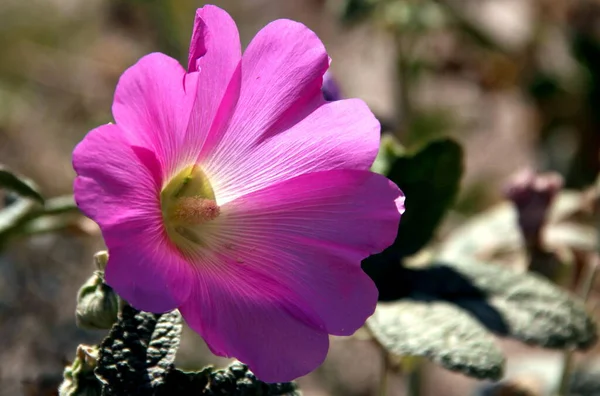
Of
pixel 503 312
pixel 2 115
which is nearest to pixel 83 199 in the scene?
pixel 503 312

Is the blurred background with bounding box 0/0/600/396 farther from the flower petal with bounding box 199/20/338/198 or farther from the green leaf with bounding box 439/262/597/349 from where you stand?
the flower petal with bounding box 199/20/338/198

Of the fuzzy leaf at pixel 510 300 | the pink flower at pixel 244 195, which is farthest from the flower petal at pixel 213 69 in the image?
the fuzzy leaf at pixel 510 300

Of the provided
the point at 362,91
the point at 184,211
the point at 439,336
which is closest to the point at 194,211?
the point at 184,211

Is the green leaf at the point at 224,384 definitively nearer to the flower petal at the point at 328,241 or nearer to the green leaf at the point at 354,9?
the flower petal at the point at 328,241

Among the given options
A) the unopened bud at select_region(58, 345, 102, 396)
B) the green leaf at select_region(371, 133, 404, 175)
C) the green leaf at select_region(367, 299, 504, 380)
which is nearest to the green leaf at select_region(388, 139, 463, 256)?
the green leaf at select_region(371, 133, 404, 175)

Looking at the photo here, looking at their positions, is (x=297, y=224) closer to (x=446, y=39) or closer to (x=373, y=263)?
(x=373, y=263)

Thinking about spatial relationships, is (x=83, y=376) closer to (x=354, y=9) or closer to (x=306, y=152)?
(x=306, y=152)
